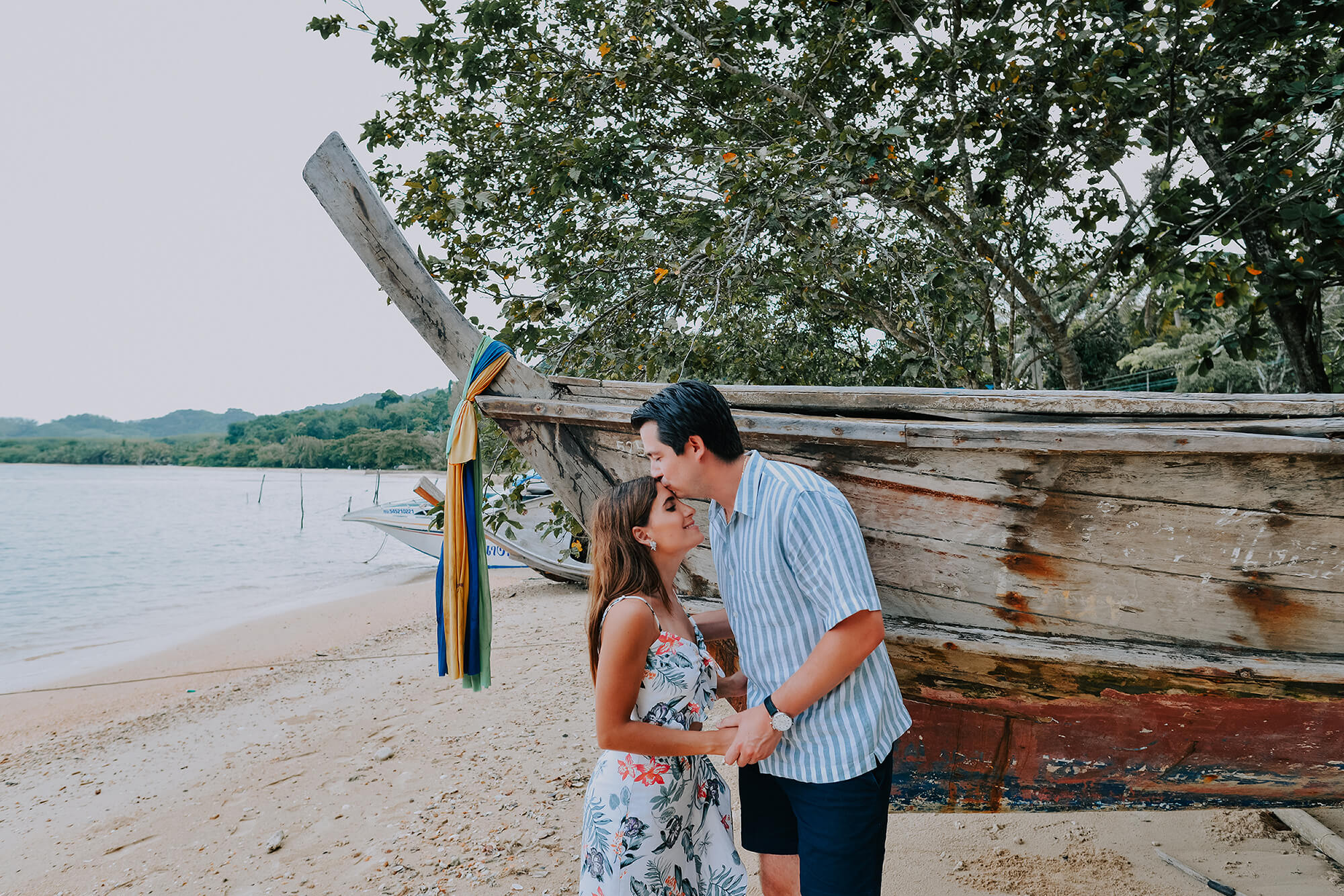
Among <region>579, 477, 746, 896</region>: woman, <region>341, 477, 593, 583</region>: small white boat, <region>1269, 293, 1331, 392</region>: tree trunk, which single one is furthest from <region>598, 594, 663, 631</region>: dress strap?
<region>341, 477, 593, 583</region>: small white boat

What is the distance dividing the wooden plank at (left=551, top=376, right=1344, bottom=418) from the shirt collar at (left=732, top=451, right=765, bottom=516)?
40cm

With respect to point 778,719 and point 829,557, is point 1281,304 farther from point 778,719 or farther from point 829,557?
point 778,719

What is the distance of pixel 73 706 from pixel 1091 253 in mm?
9190

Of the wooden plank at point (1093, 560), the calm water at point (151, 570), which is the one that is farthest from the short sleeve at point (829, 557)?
the calm water at point (151, 570)

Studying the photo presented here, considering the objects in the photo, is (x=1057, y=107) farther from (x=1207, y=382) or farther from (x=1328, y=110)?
(x=1207, y=382)

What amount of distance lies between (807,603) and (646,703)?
1.38 ft

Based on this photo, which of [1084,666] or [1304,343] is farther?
[1304,343]

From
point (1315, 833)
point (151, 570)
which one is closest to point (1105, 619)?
point (1315, 833)

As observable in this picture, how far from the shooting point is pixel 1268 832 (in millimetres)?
2896

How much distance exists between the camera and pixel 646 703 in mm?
1597

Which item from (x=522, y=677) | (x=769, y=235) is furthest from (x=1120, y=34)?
(x=522, y=677)

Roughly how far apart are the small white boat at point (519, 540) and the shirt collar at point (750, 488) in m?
6.33

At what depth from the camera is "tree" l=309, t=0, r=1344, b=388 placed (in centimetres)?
337

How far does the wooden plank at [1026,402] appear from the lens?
6.04 feet
